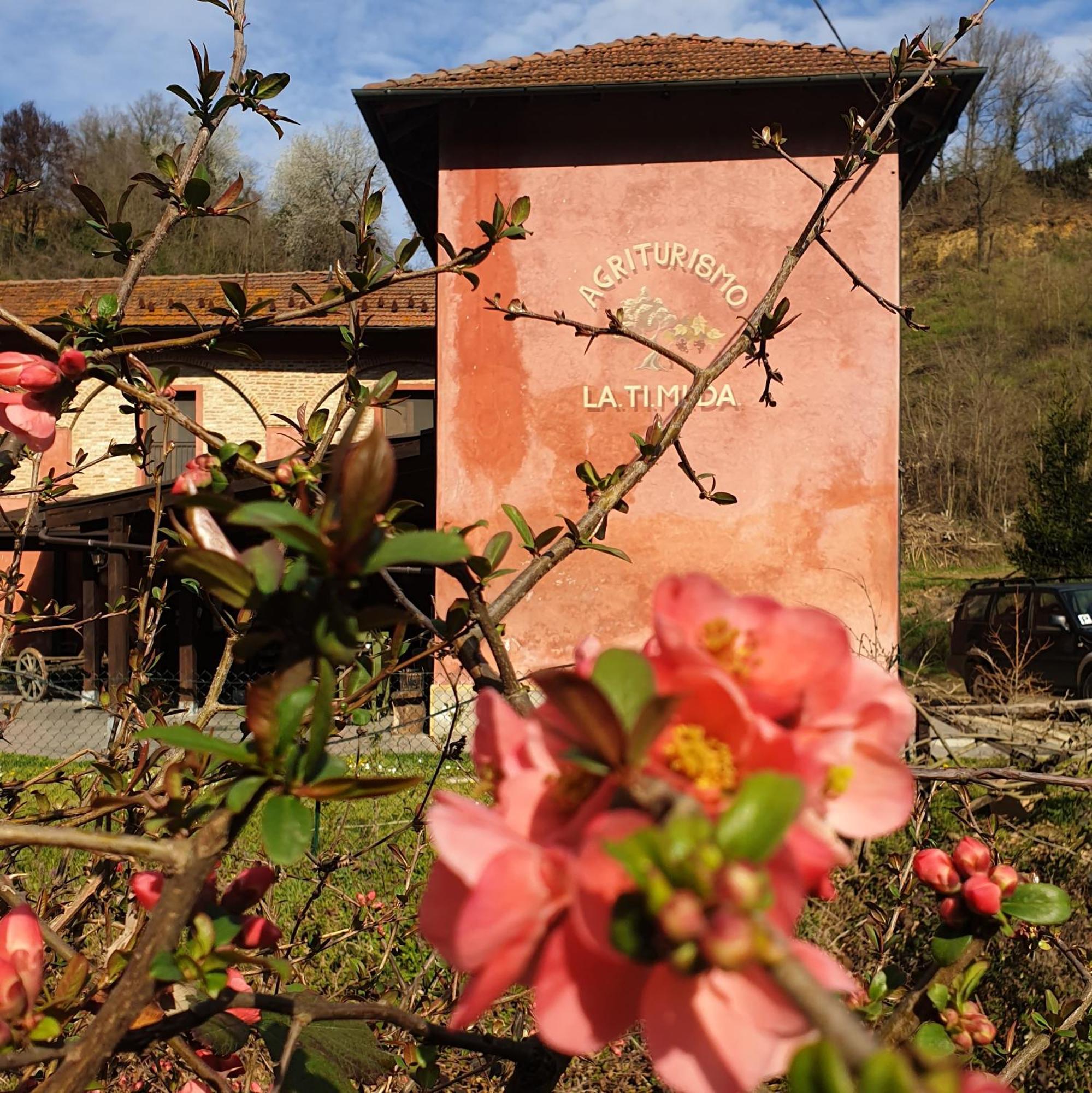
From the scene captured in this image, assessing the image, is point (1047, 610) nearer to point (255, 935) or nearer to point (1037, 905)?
point (1037, 905)

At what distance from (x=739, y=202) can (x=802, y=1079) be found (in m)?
9.19

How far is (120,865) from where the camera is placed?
194cm

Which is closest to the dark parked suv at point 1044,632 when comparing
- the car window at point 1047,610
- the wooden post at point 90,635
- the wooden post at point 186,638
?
the car window at point 1047,610

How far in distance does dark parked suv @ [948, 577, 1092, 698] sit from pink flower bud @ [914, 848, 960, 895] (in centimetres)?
976

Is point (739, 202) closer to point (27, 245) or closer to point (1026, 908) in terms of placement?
point (1026, 908)

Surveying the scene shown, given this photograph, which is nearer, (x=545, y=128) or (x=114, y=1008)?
(x=114, y=1008)

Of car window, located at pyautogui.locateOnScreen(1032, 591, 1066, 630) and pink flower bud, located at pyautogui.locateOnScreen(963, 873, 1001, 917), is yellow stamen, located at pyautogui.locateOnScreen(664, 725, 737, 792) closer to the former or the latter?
pink flower bud, located at pyautogui.locateOnScreen(963, 873, 1001, 917)

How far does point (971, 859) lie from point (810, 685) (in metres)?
0.61

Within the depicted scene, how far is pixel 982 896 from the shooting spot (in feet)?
2.99

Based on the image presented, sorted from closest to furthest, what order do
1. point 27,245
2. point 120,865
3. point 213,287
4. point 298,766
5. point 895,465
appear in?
point 298,766 < point 120,865 < point 895,465 < point 213,287 < point 27,245

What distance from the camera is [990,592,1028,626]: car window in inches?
450

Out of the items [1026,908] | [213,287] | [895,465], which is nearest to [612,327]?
[1026,908]

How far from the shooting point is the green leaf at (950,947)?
3.06 ft

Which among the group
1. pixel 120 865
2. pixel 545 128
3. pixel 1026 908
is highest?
pixel 545 128
